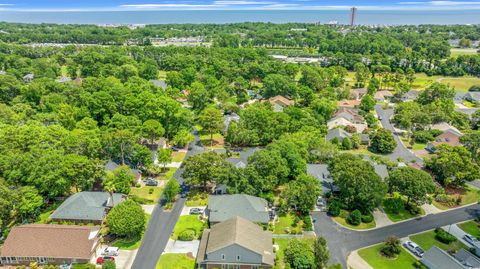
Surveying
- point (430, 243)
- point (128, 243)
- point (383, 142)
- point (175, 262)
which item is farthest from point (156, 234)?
point (383, 142)

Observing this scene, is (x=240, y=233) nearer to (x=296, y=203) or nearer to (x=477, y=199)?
(x=296, y=203)

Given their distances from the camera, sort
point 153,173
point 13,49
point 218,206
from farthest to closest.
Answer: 1. point 13,49
2. point 153,173
3. point 218,206

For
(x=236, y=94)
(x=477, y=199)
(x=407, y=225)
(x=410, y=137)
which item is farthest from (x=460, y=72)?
(x=407, y=225)

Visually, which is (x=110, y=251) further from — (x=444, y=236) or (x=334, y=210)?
(x=444, y=236)

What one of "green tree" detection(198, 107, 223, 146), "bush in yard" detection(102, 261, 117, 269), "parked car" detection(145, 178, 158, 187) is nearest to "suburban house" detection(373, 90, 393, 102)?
"green tree" detection(198, 107, 223, 146)

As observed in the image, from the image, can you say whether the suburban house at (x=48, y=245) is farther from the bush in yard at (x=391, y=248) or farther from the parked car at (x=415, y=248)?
the parked car at (x=415, y=248)

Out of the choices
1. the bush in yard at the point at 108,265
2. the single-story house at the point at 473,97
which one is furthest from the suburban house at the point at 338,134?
the single-story house at the point at 473,97
